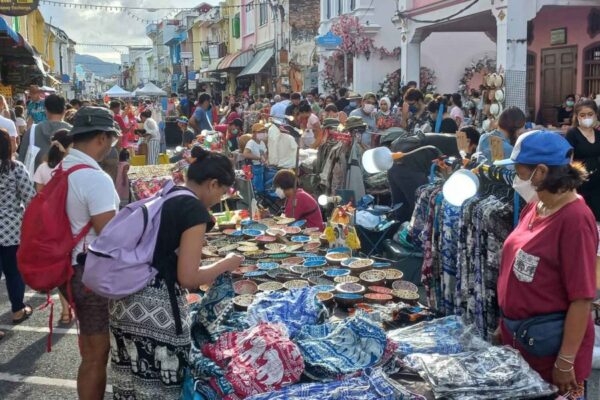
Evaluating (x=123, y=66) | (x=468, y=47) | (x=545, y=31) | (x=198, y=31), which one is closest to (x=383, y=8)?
(x=468, y=47)

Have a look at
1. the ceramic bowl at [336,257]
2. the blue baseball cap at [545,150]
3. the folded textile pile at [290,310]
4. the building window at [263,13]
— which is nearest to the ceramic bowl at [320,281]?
the ceramic bowl at [336,257]

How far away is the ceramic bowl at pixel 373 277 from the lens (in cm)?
445

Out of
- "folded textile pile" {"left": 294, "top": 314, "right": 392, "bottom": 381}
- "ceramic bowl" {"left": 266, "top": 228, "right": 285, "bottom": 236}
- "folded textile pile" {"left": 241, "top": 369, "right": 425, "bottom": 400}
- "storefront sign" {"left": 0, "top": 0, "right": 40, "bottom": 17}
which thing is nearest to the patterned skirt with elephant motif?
"folded textile pile" {"left": 241, "top": 369, "right": 425, "bottom": 400}

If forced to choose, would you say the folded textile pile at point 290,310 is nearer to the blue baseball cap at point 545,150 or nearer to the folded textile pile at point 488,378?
the folded textile pile at point 488,378

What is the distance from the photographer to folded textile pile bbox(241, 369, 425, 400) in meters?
2.71

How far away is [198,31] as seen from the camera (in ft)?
172

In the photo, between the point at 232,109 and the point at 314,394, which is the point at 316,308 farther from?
the point at 232,109

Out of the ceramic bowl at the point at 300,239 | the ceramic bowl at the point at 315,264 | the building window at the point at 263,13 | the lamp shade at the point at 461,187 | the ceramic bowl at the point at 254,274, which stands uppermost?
the building window at the point at 263,13

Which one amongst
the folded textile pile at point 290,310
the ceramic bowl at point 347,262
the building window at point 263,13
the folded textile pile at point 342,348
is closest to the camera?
the folded textile pile at point 342,348

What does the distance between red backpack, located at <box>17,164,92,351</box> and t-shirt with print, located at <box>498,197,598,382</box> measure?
226 cm

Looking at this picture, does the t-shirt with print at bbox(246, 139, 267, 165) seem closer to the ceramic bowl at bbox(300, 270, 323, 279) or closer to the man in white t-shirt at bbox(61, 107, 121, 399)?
the ceramic bowl at bbox(300, 270, 323, 279)

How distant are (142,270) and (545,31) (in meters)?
16.1

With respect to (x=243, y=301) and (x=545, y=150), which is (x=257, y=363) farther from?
(x=545, y=150)

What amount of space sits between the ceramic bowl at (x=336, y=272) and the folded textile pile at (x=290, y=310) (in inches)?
38.1
